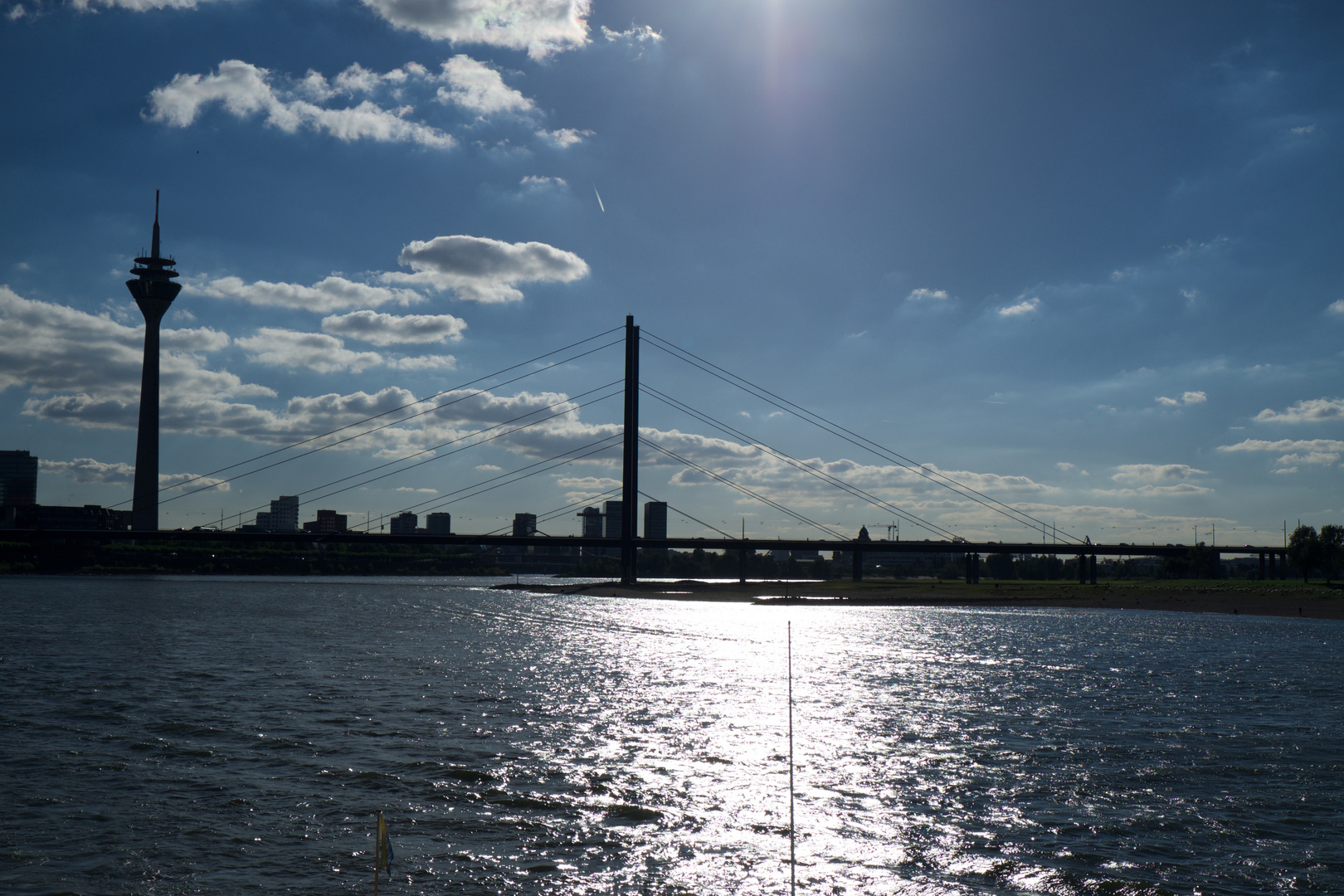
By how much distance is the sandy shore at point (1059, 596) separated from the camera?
8569 cm

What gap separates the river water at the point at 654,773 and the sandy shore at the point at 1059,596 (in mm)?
54156

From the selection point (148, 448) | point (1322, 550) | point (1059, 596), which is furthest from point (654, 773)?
point (148, 448)

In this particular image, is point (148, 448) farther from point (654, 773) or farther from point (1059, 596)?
point (654, 773)

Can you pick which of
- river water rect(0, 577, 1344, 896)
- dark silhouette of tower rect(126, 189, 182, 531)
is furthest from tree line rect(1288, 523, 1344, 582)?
dark silhouette of tower rect(126, 189, 182, 531)

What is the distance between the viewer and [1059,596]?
352 feet

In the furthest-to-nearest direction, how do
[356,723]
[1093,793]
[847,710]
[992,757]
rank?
[847,710] < [356,723] < [992,757] < [1093,793]

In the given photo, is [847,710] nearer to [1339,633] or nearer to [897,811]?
[897,811]

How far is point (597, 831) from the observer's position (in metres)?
13.2

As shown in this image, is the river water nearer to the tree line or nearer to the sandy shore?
the sandy shore

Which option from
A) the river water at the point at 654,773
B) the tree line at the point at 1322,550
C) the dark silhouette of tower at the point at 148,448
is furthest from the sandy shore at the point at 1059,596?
the dark silhouette of tower at the point at 148,448

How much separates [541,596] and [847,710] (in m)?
83.2

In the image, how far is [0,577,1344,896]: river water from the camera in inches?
459

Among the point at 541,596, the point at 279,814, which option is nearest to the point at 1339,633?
the point at 279,814

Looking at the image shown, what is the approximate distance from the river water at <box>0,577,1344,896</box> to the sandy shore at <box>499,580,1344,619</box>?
54156mm
